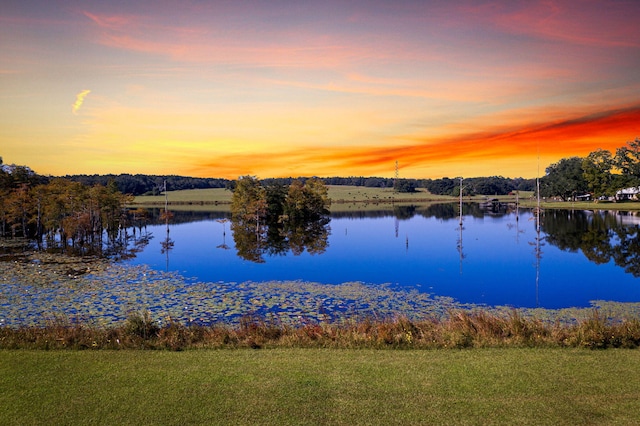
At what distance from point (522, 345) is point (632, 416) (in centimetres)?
465

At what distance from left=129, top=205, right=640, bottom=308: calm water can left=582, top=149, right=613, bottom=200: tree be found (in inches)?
3182

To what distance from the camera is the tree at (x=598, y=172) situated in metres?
135

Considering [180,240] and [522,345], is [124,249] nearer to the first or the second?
[180,240]

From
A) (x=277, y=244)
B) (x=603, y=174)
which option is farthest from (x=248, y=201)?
(x=603, y=174)

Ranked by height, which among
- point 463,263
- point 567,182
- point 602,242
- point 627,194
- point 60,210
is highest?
point 567,182

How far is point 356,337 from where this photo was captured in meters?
14.4

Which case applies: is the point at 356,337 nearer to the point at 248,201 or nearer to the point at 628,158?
the point at 248,201

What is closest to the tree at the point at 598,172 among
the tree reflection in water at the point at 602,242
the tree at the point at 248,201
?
the tree reflection in water at the point at 602,242

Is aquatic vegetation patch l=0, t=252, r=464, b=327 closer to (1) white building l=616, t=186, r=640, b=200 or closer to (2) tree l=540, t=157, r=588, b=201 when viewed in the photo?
(2) tree l=540, t=157, r=588, b=201

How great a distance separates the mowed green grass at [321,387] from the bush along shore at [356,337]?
54 centimetres

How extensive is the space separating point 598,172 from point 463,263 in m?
124

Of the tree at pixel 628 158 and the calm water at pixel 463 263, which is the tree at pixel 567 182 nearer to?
the tree at pixel 628 158

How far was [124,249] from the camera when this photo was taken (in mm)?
54375

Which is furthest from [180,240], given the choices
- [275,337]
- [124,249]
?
[275,337]
